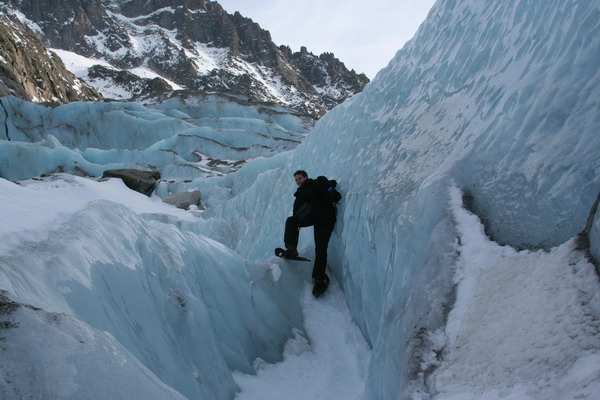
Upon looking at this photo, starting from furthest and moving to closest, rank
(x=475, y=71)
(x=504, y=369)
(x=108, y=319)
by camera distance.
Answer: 1. (x=475, y=71)
2. (x=108, y=319)
3. (x=504, y=369)

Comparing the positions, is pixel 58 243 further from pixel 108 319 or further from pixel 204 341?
pixel 204 341

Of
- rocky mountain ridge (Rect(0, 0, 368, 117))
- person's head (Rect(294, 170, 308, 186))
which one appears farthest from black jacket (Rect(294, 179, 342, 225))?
rocky mountain ridge (Rect(0, 0, 368, 117))

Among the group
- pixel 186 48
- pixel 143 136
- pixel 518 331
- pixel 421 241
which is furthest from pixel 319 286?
pixel 186 48

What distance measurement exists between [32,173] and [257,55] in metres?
77.8

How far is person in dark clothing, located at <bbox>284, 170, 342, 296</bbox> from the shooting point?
539 centimetres

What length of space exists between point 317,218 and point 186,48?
9462 centimetres

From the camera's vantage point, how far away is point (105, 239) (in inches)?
136

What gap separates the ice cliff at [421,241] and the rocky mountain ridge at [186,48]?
68086mm

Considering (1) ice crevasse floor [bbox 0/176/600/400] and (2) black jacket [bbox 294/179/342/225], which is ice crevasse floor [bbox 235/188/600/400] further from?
(2) black jacket [bbox 294/179/342/225]

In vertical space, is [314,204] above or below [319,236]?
above

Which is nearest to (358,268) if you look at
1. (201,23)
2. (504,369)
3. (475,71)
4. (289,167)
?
(475,71)

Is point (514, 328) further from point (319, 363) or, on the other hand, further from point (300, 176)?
point (300, 176)

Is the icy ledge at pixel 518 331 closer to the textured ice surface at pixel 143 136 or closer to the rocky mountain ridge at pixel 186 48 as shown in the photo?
the textured ice surface at pixel 143 136

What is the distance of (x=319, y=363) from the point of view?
177 inches
